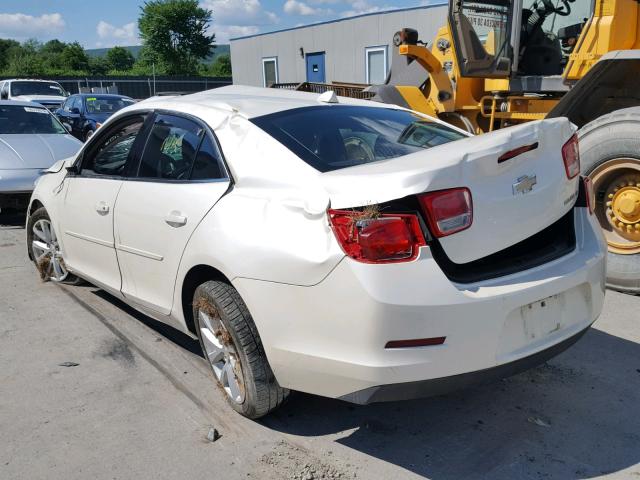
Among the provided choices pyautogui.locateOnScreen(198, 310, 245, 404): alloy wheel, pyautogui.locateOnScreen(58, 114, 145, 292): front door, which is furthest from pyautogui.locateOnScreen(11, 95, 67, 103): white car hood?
pyautogui.locateOnScreen(198, 310, 245, 404): alloy wheel

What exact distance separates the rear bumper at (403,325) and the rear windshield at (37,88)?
20209 millimetres

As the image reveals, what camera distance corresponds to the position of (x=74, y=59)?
77.6 meters

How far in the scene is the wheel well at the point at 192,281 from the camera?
305 centimetres

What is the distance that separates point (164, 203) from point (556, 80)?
4783 mm

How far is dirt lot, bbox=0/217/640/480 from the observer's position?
2.71 m

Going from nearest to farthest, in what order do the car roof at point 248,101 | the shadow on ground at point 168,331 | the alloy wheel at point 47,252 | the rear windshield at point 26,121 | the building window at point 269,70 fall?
the car roof at point 248,101
the shadow on ground at point 168,331
the alloy wheel at point 47,252
the rear windshield at point 26,121
the building window at point 269,70

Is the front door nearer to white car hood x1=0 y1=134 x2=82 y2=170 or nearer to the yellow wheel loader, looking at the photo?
white car hood x1=0 y1=134 x2=82 y2=170

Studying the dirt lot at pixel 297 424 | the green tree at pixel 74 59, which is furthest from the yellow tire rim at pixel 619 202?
the green tree at pixel 74 59

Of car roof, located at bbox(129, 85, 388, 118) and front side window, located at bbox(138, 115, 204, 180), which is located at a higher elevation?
car roof, located at bbox(129, 85, 388, 118)

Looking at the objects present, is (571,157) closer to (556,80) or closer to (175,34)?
Result: (556,80)

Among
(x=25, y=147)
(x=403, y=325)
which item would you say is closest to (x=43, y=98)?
(x=25, y=147)

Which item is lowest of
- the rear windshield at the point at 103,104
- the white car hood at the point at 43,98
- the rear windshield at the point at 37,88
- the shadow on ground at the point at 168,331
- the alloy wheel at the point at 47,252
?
the shadow on ground at the point at 168,331

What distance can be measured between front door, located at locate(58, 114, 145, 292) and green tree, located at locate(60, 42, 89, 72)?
78668 mm

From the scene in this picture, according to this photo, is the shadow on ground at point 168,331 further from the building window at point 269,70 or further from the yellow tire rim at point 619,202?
the building window at point 269,70
